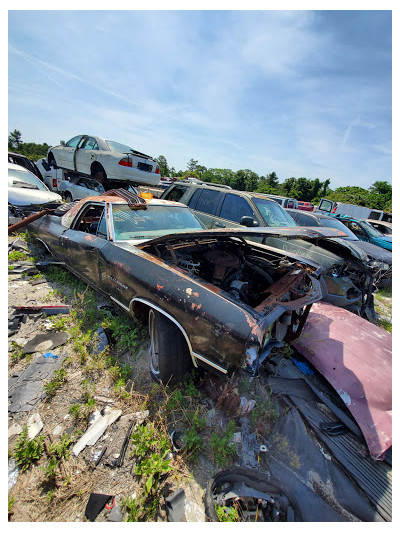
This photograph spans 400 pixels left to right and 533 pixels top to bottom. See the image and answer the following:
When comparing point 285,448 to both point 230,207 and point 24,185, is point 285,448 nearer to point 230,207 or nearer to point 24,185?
point 230,207

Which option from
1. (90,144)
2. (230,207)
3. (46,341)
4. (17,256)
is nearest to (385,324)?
(230,207)

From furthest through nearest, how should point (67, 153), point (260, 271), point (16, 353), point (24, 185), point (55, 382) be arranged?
1. point (67, 153)
2. point (24, 185)
3. point (260, 271)
4. point (16, 353)
5. point (55, 382)

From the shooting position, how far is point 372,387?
213cm

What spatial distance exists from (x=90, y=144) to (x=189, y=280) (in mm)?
6927

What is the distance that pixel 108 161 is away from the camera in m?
6.27

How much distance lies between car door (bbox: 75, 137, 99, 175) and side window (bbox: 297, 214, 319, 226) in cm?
654

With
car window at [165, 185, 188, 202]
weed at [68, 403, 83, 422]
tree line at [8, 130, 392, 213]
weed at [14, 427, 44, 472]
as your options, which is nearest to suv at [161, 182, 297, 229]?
car window at [165, 185, 188, 202]

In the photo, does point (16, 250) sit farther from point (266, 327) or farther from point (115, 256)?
point (266, 327)

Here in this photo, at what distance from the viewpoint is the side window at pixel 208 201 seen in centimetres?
507

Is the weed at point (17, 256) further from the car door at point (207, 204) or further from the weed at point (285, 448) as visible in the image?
the weed at point (285, 448)

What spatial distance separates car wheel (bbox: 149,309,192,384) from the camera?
6.86 ft

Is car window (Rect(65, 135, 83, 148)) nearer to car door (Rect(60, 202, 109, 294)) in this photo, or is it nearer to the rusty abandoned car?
the rusty abandoned car

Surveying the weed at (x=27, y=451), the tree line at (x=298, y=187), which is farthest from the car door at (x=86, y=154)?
the tree line at (x=298, y=187)
